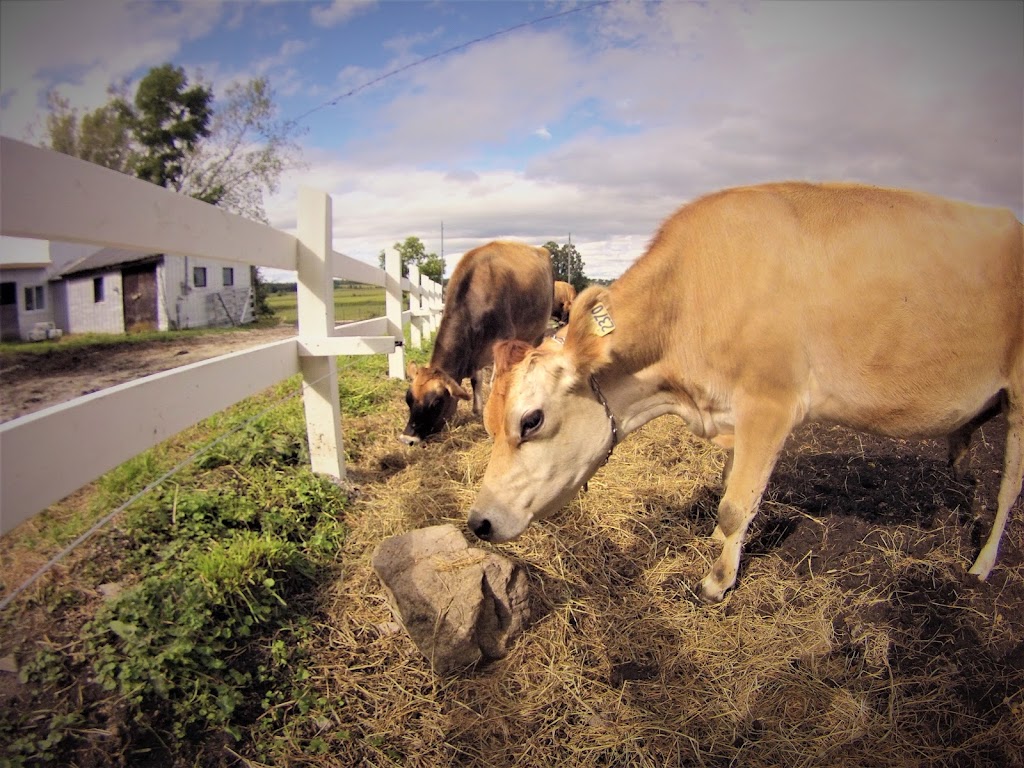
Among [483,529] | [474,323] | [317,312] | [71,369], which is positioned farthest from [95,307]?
[483,529]

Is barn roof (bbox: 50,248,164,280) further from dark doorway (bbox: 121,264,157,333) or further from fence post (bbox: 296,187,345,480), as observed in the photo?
fence post (bbox: 296,187,345,480)

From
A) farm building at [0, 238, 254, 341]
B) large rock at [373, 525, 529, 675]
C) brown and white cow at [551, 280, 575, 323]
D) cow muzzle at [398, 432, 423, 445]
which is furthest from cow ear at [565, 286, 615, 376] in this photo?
brown and white cow at [551, 280, 575, 323]

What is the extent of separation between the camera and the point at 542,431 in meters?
2.85

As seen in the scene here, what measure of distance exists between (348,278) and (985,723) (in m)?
4.86

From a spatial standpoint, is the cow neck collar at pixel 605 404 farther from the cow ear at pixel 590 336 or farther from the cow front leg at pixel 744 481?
the cow front leg at pixel 744 481

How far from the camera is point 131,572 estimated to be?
2633 mm

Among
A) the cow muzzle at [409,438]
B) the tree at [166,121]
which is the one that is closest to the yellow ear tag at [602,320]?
A: the cow muzzle at [409,438]

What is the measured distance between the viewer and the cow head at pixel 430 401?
18.4ft

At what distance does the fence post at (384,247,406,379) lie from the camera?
7902 mm

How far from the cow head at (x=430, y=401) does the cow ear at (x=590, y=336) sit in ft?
9.01

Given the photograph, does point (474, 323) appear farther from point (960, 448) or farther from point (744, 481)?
point (960, 448)

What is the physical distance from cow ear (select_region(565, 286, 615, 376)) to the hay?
1106 mm

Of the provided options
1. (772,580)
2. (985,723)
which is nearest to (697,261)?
(772,580)

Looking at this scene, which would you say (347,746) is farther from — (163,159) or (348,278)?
(163,159)
